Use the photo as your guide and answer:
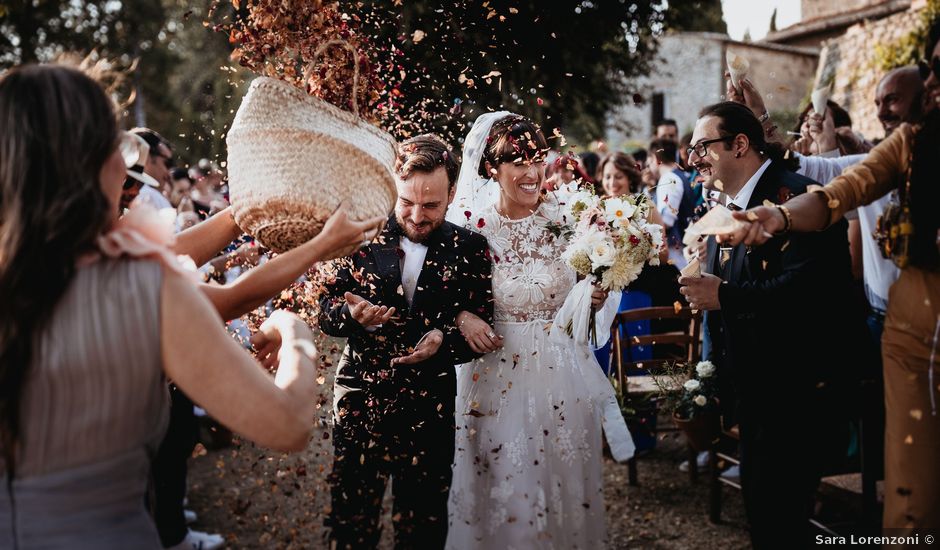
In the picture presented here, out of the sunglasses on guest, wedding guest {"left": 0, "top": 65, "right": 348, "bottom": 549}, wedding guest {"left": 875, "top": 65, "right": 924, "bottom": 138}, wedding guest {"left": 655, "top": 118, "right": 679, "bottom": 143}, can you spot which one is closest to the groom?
wedding guest {"left": 0, "top": 65, "right": 348, "bottom": 549}

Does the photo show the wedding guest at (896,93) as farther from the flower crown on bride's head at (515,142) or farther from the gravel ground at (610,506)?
the gravel ground at (610,506)

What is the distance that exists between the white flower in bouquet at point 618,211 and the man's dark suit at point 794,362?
63cm

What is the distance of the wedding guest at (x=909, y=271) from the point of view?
273cm

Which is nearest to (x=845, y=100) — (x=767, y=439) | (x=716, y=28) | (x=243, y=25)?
(x=767, y=439)

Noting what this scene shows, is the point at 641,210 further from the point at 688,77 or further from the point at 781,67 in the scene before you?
the point at 688,77

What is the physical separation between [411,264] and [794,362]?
1.98m

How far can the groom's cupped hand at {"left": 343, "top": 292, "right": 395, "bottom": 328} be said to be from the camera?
3176 millimetres

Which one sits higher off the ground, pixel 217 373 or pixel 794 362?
pixel 217 373

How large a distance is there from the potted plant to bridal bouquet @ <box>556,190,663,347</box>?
1.16 meters

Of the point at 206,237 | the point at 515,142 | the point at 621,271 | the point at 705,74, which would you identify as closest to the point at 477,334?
the point at 621,271

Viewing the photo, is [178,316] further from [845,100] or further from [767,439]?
[845,100]

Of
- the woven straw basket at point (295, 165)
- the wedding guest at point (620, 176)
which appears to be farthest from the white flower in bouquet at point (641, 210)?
the wedding guest at point (620, 176)

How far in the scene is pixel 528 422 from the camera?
391cm

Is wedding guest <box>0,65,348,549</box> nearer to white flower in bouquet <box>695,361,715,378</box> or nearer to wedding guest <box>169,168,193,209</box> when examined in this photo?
white flower in bouquet <box>695,361,715,378</box>
